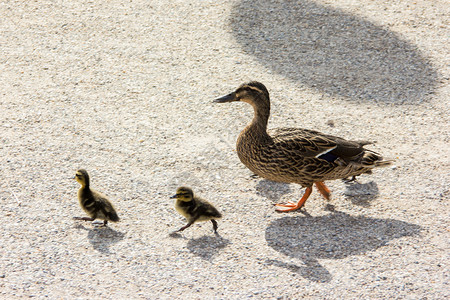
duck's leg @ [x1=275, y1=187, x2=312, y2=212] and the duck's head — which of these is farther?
the duck's head

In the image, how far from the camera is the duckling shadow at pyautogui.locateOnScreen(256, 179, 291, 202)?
5.46m

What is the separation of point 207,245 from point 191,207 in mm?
355

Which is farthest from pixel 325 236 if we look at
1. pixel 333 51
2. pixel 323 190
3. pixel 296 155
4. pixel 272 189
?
pixel 333 51

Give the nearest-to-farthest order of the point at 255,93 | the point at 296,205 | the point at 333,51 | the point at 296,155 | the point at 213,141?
the point at 296,155 → the point at 296,205 → the point at 255,93 → the point at 213,141 → the point at 333,51

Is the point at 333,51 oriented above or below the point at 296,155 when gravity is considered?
above

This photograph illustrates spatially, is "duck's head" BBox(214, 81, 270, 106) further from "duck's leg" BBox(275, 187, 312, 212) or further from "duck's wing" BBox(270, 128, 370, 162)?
"duck's leg" BBox(275, 187, 312, 212)

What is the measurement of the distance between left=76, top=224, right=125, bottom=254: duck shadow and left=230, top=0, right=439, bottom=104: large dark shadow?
331cm

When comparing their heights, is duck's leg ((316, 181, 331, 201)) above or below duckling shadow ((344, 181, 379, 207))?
above

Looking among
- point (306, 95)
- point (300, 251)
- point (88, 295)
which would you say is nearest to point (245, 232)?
point (300, 251)

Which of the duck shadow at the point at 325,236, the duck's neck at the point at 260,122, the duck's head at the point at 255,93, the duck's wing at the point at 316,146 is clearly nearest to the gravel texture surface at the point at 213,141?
the duck shadow at the point at 325,236

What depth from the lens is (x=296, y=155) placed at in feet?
16.6

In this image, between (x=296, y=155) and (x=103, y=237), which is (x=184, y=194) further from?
(x=296, y=155)

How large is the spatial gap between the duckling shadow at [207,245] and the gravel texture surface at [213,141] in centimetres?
2

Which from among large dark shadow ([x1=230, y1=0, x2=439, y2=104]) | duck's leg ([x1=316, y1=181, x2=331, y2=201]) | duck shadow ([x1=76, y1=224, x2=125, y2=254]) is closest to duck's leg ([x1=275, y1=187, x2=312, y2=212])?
duck's leg ([x1=316, y1=181, x2=331, y2=201])
